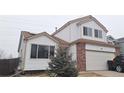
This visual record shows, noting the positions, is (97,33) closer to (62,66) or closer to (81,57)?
(81,57)

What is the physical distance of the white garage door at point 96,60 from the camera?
56.7 feet

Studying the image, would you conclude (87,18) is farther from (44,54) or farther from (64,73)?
(64,73)

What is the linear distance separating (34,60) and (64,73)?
4.65 m

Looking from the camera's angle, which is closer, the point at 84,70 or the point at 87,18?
the point at 84,70

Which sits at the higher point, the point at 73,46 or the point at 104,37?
the point at 104,37

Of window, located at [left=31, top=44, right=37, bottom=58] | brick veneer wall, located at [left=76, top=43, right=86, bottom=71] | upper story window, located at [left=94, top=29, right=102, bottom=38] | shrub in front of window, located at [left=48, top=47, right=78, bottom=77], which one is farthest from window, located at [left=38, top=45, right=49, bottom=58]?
upper story window, located at [left=94, top=29, right=102, bottom=38]

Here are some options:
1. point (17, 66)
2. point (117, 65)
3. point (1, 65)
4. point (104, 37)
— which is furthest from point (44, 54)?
point (104, 37)

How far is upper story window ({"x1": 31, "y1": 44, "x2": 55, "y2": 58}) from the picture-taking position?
50.1 feet

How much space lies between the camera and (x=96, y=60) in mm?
17969

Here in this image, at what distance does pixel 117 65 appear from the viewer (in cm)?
1659

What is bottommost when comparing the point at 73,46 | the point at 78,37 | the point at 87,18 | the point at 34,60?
the point at 34,60

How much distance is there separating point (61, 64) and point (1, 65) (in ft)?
21.4
